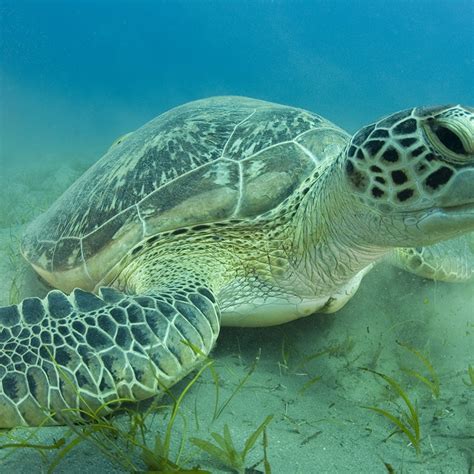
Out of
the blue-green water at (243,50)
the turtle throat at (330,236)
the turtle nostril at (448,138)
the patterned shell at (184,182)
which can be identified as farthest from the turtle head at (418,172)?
the blue-green water at (243,50)

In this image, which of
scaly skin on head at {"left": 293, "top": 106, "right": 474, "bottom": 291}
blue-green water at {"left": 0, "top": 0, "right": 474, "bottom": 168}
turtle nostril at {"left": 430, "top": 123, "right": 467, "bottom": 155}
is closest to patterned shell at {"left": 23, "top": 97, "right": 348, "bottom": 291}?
scaly skin on head at {"left": 293, "top": 106, "right": 474, "bottom": 291}

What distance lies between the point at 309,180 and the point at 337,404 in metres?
1.10

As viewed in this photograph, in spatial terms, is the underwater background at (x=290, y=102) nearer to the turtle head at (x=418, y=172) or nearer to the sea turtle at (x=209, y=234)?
the sea turtle at (x=209, y=234)

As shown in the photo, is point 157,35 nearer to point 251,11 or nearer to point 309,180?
point 251,11

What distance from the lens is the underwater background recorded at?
1431 mm

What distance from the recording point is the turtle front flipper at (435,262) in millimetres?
2838

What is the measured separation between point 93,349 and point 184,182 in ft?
3.53

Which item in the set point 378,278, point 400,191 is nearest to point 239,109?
point 378,278

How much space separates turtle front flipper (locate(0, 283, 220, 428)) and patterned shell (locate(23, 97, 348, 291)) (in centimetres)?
57

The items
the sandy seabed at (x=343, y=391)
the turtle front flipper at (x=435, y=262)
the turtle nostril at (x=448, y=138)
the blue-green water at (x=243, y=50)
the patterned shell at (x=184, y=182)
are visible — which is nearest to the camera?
the sandy seabed at (x=343, y=391)

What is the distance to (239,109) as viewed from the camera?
10.2 feet

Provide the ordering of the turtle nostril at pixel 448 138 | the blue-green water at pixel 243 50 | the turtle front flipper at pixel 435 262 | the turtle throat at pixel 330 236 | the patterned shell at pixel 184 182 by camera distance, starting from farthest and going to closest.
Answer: the blue-green water at pixel 243 50, the turtle front flipper at pixel 435 262, the patterned shell at pixel 184 182, the turtle throat at pixel 330 236, the turtle nostril at pixel 448 138

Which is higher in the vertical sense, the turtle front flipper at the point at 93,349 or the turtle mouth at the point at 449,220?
the turtle mouth at the point at 449,220

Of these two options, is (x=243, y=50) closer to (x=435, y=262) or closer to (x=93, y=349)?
(x=435, y=262)
